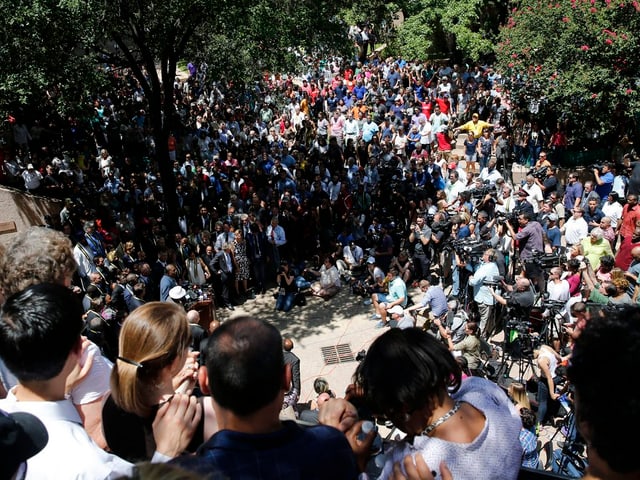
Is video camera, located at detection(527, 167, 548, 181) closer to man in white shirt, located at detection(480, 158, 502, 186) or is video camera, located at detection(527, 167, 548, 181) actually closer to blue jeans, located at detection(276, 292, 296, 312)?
man in white shirt, located at detection(480, 158, 502, 186)

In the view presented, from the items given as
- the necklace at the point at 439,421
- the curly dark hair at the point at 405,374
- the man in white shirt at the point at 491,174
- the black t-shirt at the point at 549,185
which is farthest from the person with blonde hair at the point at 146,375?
the man in white shirt at the point at 491,174

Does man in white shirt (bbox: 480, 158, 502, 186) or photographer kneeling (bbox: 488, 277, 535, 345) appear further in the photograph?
man in white shirt (bbox: 480, 158, 502, 186)

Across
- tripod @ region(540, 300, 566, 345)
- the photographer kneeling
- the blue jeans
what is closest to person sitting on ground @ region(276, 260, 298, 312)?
the blue jeans

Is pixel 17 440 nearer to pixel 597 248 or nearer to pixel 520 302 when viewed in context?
pixel 520 302

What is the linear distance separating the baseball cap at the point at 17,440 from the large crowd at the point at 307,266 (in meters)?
0.16

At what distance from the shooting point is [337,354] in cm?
926

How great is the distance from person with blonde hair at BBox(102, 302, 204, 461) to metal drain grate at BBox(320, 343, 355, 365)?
6976mm

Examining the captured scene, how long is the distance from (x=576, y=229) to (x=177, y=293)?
6.46 metres

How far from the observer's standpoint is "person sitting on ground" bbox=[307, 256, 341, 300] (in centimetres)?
1107

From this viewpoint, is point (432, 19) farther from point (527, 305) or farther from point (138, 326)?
point (138, 326)

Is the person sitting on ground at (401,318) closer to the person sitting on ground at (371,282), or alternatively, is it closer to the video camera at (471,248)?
the video camera at (471,248)

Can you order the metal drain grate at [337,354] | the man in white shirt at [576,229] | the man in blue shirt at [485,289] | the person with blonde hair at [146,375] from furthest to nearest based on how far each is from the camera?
1. the man in white shirt at [576,229]
2. the metal drain grate at [337,354]
3. the man in blue shirt at [485,289]
4. the person with blonde hair at [146,375]

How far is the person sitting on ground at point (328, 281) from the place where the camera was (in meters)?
11.1

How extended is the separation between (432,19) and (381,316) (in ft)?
43.8
